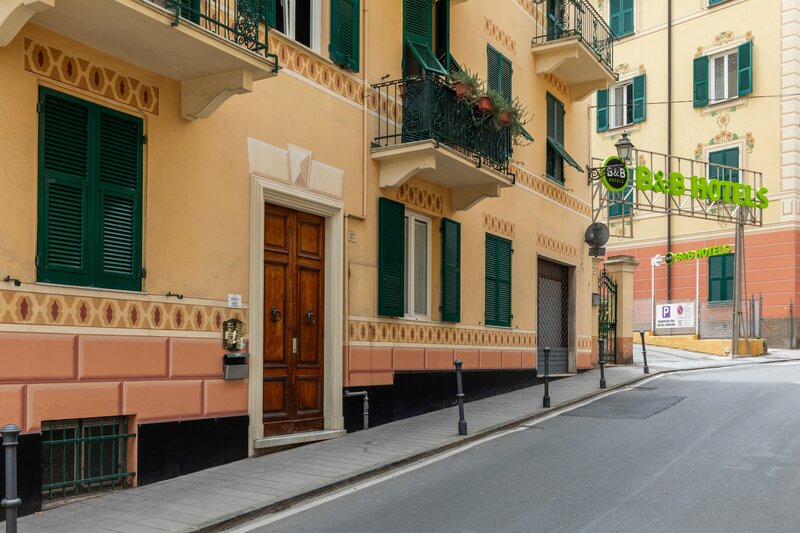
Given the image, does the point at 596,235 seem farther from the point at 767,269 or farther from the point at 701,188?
the point at 767,269

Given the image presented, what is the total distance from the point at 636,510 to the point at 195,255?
5328 mm

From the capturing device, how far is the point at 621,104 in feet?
120

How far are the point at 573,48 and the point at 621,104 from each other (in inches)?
738

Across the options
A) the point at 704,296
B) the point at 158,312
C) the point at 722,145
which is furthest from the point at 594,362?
the point at 158,312

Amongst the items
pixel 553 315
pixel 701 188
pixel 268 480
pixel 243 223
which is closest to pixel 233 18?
pixel 243 223

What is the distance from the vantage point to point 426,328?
14250 millimetres

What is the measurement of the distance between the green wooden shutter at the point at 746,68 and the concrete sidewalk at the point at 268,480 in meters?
21.1

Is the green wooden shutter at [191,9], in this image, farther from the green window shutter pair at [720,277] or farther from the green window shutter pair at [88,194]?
the green window shutter pair at [720,277]

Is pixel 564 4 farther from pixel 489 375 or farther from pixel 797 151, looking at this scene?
pixel 797 151

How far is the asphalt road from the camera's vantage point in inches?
285

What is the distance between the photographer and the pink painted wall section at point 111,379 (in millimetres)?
7500

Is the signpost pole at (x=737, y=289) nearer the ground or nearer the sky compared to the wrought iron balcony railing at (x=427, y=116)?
nearer the ground

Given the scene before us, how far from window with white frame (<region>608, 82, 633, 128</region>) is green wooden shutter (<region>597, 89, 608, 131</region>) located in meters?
0.23

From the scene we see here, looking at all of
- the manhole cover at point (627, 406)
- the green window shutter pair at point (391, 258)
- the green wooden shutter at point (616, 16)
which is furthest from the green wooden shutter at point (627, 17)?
the green window shutter pair at point (391, 258)
